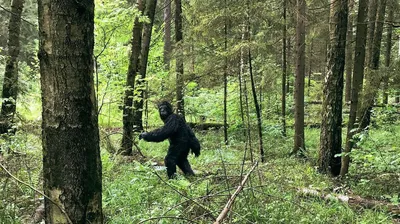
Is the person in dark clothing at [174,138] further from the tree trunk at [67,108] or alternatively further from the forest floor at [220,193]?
the tree trunk at [67,108]

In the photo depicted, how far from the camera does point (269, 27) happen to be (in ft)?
42.3

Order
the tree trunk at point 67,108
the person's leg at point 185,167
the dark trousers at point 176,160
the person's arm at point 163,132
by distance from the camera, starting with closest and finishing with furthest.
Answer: the tree trunk at point 67,108 → the person's arm at point 163,132 → the dark trousers at point 176,160 → the person's leg at point 185,167

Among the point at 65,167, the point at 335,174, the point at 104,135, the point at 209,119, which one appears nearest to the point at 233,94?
the point at 209,119

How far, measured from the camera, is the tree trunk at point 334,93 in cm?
780

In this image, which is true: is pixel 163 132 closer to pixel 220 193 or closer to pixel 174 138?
pixel 174 138

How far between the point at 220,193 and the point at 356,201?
237 centimetres

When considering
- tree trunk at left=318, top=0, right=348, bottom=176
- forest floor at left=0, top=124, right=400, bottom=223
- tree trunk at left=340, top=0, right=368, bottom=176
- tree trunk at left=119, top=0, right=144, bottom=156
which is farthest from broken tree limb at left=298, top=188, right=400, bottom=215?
tree trunk at left=119, top=0, right=144, bottom=156

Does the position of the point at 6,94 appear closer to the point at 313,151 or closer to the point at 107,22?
the point at 107,22

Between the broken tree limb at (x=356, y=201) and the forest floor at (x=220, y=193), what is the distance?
3 cm

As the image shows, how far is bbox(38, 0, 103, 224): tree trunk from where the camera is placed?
2459mm

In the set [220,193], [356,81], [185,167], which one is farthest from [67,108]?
[356,81]

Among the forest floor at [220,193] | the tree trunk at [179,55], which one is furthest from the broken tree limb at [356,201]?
the tree trunk at [179,55]

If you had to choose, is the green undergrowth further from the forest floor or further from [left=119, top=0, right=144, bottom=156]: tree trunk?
[left=119, top=0, right=144, bottom=156]: tree trunk

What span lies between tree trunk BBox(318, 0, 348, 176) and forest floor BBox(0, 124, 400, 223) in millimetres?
449
